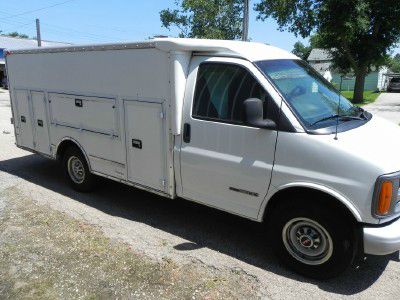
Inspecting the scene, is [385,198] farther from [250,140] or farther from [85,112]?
[85,112]

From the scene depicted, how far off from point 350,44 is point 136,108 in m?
24.9

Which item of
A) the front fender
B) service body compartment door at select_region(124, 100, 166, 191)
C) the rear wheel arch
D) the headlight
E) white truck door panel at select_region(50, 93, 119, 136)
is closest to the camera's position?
the headlight

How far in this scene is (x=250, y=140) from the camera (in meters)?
4.14

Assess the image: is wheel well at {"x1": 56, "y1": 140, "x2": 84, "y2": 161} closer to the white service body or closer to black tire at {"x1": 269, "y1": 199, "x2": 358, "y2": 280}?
the white service body

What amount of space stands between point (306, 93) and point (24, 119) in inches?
208

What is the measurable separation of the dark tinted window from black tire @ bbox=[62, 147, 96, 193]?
257cm

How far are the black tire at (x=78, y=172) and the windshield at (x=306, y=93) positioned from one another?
344 centimetres

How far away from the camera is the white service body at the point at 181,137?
3.65m

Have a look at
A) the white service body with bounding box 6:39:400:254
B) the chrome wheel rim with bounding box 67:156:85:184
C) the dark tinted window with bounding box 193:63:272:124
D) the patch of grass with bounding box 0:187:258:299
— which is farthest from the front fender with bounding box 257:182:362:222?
the chrome wheel rim with bounding box 67:156:85:184

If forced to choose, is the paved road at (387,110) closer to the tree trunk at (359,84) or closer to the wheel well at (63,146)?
the tree trunk at (359,84)

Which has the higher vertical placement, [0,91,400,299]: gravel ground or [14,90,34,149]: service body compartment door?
[14,90,34,149]: service body compartment door

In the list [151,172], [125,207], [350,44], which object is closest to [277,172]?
[151,172]

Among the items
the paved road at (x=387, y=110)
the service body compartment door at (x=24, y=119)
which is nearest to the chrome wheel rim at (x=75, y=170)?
the service body compartment door at (x=24, y=119)

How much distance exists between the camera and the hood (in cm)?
351
